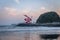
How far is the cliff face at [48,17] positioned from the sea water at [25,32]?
94 mm

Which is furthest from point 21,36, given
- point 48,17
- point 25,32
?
point 48,17

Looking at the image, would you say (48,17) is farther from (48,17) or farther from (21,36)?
A: (21,36)

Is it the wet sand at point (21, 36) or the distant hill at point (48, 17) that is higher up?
the distant hill at point (48, 17)

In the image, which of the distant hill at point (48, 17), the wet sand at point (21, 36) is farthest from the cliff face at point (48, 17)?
the wet sand at point (21, 36)

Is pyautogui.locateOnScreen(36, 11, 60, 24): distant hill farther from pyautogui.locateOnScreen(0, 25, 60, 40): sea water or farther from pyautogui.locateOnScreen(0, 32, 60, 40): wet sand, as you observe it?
pyautogui.locateOnScreen(0, 32, 60, 40): wet sand

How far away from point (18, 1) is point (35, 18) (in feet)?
1.07

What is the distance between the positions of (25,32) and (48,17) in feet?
1.19

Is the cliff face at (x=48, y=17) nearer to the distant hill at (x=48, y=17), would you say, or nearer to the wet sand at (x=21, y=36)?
the distant hill at (x=48, y=17)

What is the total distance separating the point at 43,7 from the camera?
2418mm

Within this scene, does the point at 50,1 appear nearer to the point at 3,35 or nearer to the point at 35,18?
the point at 35,18

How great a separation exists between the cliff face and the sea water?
94 mm

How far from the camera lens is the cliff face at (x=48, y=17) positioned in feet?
7.86

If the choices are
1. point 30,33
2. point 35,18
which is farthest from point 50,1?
point 30,33

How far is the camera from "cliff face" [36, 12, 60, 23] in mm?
2395
